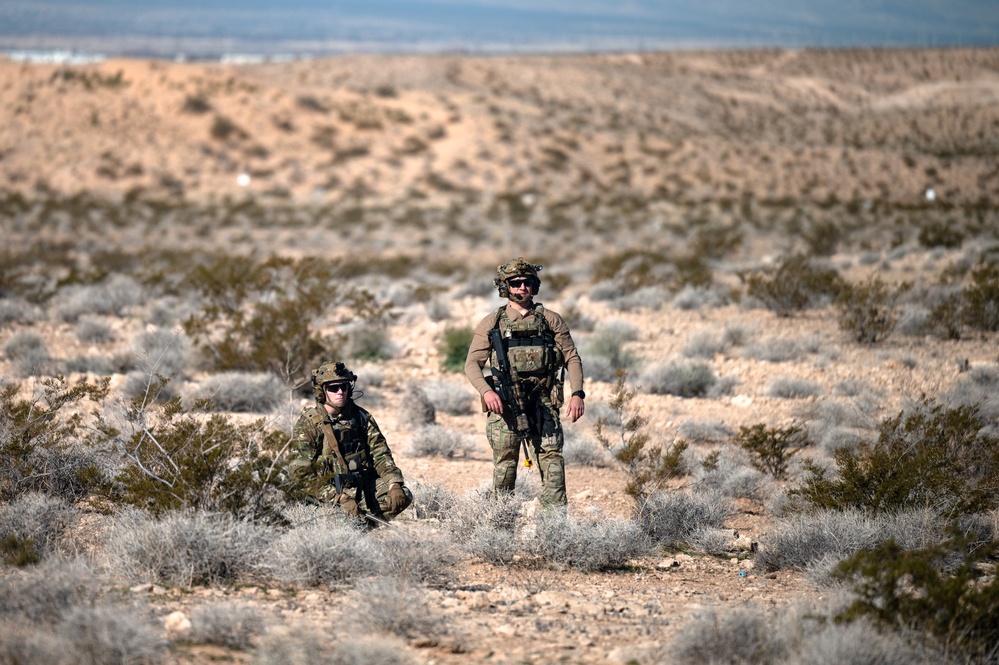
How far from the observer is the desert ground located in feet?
15.0


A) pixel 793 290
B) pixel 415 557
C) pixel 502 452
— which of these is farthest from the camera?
pixel 793 290

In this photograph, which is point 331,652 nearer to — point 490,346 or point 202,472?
point 202,472

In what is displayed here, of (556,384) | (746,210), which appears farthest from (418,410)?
(746,210)

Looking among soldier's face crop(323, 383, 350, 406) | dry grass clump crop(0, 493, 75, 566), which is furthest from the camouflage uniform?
dry grass clump crop(0, 493, 75, 566)

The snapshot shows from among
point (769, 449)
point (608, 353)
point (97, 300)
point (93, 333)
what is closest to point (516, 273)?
point (769, 449)

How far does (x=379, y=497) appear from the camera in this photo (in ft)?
19.0

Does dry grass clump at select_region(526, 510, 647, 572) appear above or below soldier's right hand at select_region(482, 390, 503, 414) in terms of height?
below

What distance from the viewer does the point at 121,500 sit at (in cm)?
597

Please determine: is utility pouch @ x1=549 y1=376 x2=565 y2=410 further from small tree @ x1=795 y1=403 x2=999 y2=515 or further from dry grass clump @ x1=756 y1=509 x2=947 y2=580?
small tree @ x1=795 y1=403 x2=999 y2=515

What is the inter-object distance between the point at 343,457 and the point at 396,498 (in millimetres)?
416

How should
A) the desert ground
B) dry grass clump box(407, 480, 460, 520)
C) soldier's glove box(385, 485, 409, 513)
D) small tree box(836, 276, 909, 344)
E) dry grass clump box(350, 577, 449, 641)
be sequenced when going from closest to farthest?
dry grass clump box(350, 577, 449, 641)
the desert ground
soldier's glove box(385, 485, 409, 513)
dry grass clump box(407, 480, 460, 520)
small tree box(836, 276, 909, 344)

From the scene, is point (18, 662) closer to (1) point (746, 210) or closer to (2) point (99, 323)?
(2) point (99, 323)

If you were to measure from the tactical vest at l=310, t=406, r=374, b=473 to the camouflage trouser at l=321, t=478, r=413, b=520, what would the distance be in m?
0.12

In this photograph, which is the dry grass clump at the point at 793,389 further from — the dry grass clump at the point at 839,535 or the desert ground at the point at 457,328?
the dry grass clump at the point at 839,535
